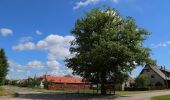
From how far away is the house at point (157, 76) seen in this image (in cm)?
9001

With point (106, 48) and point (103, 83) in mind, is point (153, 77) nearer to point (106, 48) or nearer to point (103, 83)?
point (103, 83)

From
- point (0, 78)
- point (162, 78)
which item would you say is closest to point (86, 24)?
point (0, 78)

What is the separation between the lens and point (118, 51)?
41.5 m

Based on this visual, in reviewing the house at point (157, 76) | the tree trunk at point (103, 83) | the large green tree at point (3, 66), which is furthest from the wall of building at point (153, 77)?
the tree trunk at point (103, 83)

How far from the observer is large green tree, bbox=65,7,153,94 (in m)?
42.1

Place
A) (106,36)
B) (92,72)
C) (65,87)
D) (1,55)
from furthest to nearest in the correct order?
(65,87) → (1,55) → (92,72) → (106,36)

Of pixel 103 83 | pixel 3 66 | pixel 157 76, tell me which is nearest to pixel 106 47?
pixel 103 83

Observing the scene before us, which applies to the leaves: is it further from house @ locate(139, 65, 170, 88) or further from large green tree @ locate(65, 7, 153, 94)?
house @ locate(139, 65, 170, 88)

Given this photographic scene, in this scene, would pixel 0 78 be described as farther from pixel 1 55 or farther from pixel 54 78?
pixel 54 78

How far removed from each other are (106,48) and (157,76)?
5390cm

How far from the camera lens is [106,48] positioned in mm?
41906

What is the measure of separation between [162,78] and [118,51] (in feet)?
173

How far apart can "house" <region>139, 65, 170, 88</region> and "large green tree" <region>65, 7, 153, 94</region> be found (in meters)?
42.7

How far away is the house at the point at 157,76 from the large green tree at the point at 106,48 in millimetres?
42681
